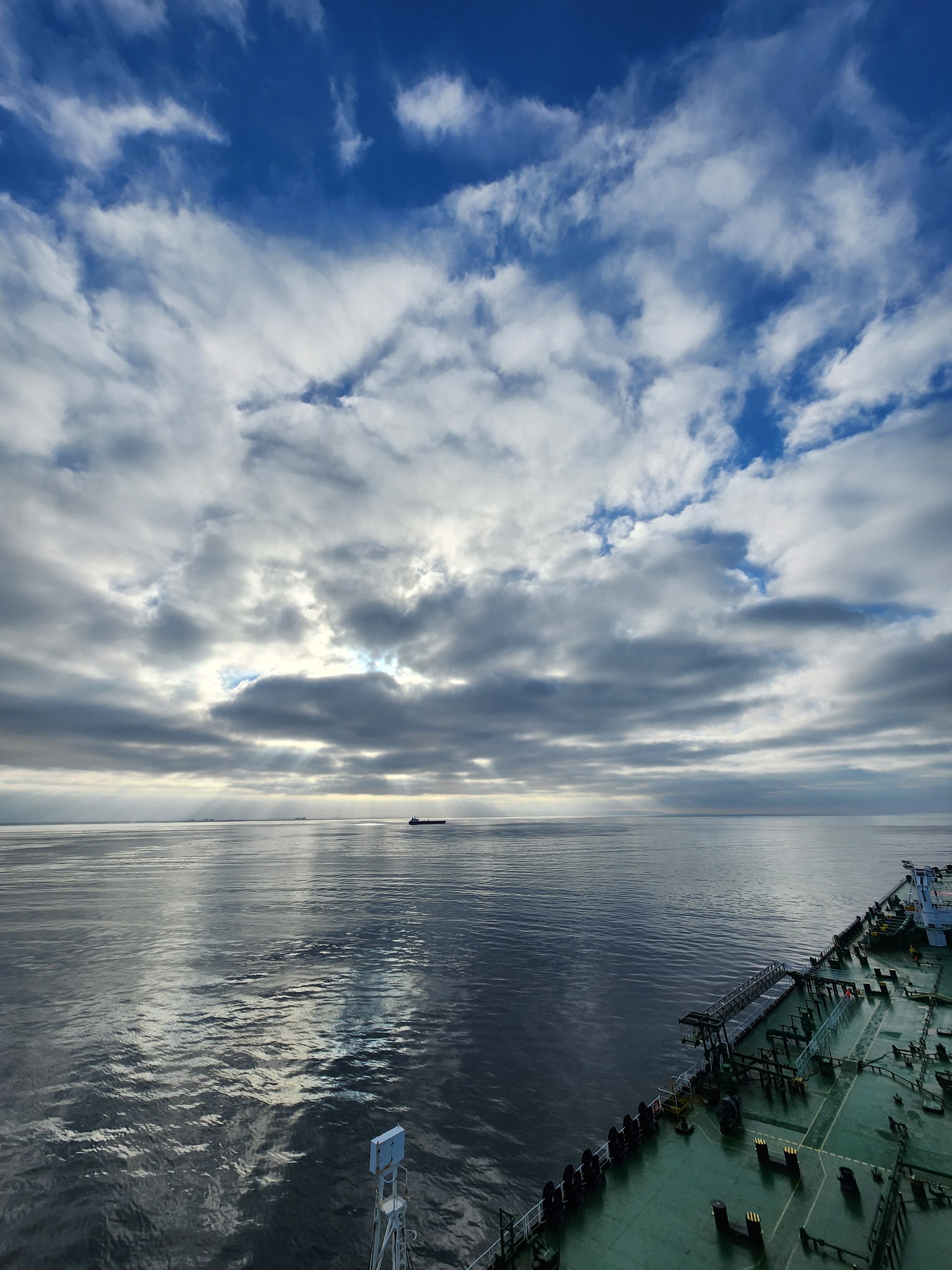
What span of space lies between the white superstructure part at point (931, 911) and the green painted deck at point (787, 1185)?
34.7m

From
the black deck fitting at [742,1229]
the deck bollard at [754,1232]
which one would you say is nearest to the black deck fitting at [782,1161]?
the black deck fitting at [742,1229]

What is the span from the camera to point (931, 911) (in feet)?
210

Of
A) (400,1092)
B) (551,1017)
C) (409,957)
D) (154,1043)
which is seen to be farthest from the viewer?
(409,957)

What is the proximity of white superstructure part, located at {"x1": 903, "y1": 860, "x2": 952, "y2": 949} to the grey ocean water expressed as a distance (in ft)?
47.4

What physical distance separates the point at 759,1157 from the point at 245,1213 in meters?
24.5

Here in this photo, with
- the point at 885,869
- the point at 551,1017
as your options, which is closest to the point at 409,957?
the point at 551,1017

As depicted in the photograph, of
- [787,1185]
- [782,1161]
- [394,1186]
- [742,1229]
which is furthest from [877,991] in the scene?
[394,1186]

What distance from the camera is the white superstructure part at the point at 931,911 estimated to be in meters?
62.7

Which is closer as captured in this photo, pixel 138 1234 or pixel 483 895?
pixel 138 1234

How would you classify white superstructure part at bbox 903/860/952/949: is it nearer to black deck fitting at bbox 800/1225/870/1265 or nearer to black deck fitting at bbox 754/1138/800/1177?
black deck fitting at bbox 754/1138/800/1177

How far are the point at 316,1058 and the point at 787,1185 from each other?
108 feet

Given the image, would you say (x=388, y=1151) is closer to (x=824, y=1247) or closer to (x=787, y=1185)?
(x=824, y=1247)

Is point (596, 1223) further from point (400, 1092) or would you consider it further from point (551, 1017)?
point (551, 1017)

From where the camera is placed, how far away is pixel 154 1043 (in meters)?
45.8
